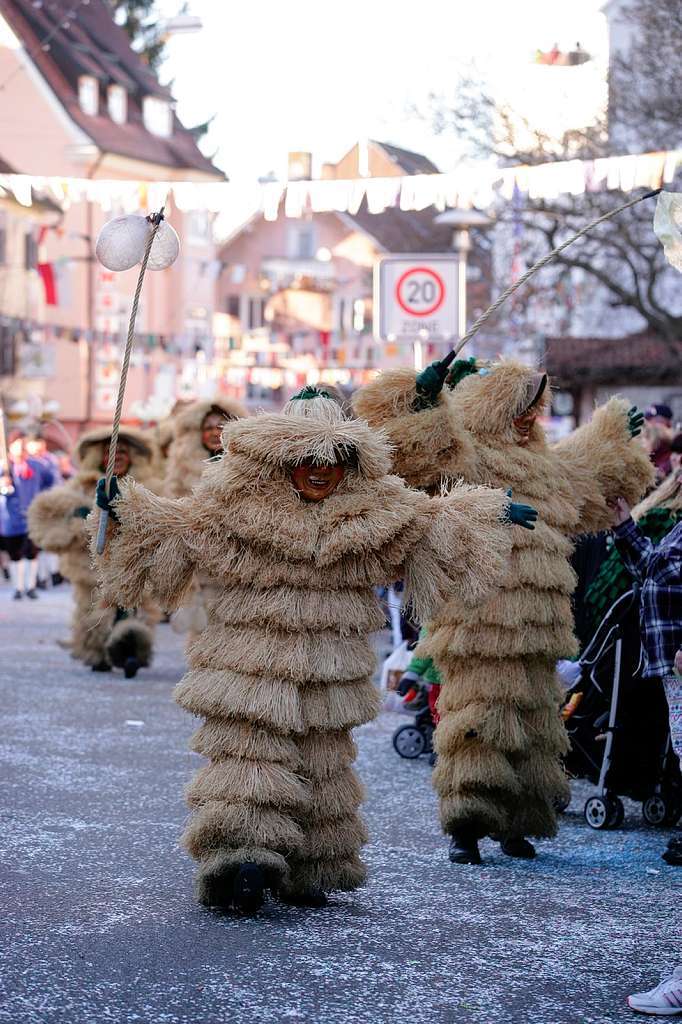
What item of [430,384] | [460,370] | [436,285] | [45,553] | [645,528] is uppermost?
[436,285]

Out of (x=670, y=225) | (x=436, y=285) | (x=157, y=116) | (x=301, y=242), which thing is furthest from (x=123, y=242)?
→ (x=301, y=242)

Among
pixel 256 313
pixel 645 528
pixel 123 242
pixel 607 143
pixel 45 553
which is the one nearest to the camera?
pixel 123 242

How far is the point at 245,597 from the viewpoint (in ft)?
19.9

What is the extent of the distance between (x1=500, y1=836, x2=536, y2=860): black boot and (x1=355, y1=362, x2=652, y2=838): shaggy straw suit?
0.07 m

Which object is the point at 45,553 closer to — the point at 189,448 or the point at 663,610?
the point at 189,448

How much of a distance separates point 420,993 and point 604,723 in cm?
339

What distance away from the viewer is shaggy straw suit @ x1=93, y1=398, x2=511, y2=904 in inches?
233


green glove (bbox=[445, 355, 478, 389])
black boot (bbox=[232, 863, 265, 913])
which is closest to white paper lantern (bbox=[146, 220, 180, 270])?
green glove (bbox=[445, 355, 478, 389])

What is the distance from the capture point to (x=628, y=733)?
802 cm

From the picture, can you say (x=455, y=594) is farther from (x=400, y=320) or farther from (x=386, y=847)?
(x=400, y=320)

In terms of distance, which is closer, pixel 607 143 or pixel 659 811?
pixel 659 811

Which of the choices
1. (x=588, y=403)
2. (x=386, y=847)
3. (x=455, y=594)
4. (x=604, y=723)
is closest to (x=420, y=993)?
(x=455, y=594)

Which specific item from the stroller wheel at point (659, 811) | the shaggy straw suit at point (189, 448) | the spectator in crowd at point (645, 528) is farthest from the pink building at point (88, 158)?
the stroller wheel at point (659, 811)

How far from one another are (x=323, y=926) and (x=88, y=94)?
4199 centimetres
